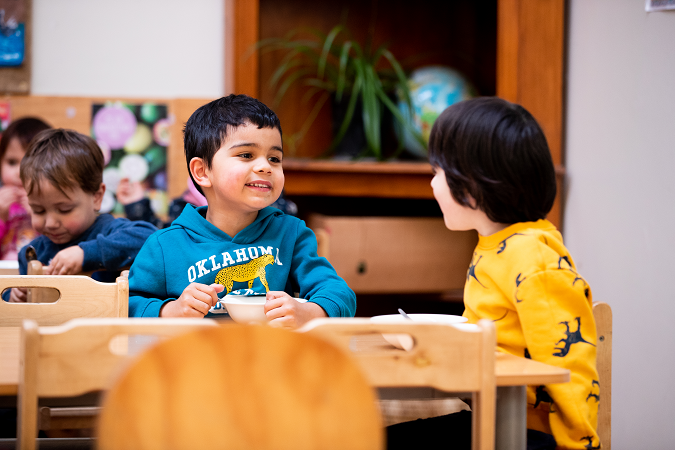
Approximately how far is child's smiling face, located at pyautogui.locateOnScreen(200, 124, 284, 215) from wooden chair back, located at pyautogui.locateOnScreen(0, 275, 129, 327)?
257 mm

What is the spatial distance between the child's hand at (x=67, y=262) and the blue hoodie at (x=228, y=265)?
0.34 metres

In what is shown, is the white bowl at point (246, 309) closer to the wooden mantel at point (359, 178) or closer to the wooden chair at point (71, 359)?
the wooden chair at point (71, 359)

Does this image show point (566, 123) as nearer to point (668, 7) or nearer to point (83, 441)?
point (668, 7)

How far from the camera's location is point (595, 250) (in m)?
1.88

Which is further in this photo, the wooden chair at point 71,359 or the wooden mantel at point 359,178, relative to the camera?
the wooden mantel at point 359,178

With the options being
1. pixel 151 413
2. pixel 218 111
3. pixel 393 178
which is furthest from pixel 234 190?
pixel 393 178

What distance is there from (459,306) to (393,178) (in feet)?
2.63

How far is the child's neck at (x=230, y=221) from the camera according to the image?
1148mm

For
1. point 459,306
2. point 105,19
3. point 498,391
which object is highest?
point 105,19

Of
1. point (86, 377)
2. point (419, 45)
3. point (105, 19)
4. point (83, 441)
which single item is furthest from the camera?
point (419, 45)

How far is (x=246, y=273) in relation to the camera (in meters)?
1.07

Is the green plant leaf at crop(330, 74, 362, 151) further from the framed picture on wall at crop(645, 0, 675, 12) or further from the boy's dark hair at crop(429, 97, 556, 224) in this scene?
the boy's dark hair at crop(429, 97, 556, 224)

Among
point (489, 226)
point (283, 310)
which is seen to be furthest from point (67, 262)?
point (489, 226)

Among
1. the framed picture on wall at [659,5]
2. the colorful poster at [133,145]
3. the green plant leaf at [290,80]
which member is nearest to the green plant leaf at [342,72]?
the green plant leaf at [290,80]
